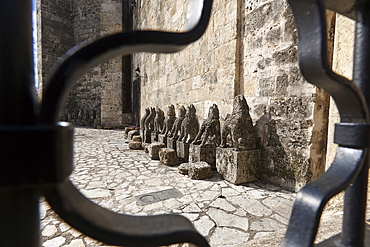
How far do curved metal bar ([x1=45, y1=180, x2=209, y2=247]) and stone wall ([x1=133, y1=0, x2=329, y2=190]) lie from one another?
9.13 ft

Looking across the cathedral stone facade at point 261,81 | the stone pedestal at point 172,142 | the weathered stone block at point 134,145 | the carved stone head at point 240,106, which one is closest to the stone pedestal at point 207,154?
the cathedral stone facade at point 261,81

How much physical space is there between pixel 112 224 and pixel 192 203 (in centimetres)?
232

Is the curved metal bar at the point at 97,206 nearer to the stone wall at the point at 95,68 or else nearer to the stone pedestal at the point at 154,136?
the stone pedestal at the point at 154,136

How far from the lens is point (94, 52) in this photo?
12.3 inches

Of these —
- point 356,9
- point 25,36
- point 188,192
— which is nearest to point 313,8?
point 356,9

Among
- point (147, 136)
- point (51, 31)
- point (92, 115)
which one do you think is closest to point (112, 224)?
point (147, 136)

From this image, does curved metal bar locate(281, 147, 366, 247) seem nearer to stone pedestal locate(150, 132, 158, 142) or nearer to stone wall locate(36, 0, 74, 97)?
stone pedestal locate(150, 132, 158, 142)

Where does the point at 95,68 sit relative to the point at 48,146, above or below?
above

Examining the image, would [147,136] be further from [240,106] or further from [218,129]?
[240,106]

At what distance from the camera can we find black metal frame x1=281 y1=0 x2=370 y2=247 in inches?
18.3

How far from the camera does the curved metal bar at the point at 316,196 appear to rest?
453 millimetres

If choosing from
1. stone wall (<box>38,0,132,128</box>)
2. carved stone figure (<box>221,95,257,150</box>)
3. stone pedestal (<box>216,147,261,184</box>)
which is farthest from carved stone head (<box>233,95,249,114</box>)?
stone wall (<box>38,0,132,128</box>)

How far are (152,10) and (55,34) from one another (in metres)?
9.86

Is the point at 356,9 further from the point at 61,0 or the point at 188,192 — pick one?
the point at 61,0
